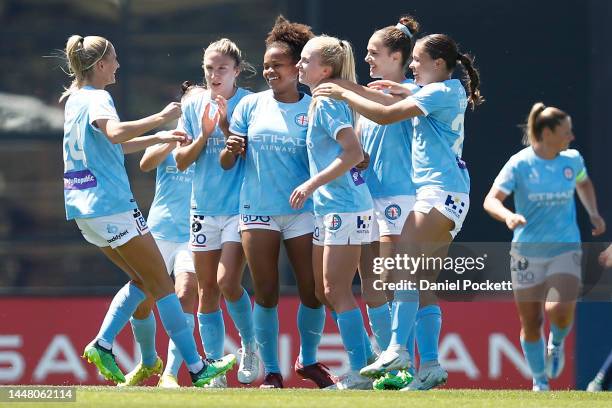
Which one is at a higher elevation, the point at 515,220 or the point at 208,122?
the point at 208,122

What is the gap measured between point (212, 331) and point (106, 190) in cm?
96

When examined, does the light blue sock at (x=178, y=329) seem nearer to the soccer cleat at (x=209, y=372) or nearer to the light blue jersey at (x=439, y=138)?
the soccer cleat at (x=209, y=372)

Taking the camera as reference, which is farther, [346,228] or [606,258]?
[606,258]

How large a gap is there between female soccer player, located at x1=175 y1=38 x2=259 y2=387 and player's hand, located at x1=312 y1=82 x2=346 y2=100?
628mm

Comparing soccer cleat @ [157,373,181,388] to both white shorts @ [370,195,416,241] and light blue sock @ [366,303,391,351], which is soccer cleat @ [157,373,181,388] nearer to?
light blue sock @ [366,303,391,351]

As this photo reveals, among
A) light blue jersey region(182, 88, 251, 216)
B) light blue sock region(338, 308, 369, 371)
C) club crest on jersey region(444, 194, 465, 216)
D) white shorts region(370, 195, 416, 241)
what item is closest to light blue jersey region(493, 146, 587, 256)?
club crest on jersey region(444, 194, 465, 216)

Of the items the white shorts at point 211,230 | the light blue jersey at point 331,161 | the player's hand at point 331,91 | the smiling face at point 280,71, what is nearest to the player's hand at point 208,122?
the smiling face at point 280,71

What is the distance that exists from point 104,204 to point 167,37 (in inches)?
120

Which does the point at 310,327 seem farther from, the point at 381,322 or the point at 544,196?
the point at 544,196

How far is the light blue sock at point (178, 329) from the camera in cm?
707

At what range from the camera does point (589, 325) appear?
9359 mm

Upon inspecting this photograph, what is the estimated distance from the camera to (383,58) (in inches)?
288

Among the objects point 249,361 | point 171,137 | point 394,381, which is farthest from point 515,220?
point 249,361

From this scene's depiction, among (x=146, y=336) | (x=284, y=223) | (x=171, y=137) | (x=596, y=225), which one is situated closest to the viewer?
(x=171, y=137)
